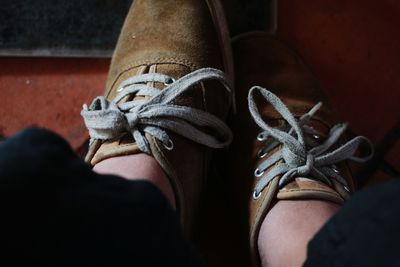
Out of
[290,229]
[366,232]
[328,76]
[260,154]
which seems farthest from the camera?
[328,76]

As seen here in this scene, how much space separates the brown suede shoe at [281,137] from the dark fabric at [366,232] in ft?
0.81

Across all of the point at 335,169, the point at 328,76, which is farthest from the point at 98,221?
the point at 328,76

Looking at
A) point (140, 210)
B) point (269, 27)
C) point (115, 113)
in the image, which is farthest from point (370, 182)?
point (140, 210)

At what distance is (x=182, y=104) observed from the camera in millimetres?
737

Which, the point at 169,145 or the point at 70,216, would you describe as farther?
the point at 169,145

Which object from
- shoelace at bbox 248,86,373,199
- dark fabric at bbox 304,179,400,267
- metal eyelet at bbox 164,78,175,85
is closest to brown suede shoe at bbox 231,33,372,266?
shoelace at bbox 248,86,373,199

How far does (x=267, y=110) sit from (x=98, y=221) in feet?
1.37

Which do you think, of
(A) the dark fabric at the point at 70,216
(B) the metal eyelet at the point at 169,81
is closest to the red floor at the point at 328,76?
(B) the metal eyelet at the point at 169,81

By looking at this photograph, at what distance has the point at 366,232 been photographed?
0.40 meters

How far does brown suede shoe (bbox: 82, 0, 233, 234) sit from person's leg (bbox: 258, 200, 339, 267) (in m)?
0.10

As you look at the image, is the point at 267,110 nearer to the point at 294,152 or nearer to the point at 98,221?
the point at 294,152

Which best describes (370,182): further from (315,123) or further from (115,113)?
(115,113)

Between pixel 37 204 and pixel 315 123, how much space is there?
1.57 ft

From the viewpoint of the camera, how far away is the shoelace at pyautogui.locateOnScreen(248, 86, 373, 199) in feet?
2.29
